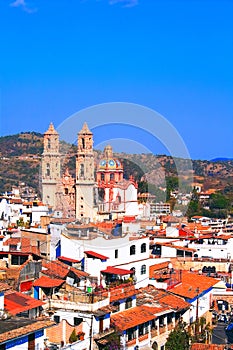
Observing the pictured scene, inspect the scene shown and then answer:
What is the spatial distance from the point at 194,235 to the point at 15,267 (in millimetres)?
14105

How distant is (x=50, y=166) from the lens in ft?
146

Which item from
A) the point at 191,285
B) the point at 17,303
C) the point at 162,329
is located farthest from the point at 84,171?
the point at 17,303

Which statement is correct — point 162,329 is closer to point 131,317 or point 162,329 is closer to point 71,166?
point 131,317

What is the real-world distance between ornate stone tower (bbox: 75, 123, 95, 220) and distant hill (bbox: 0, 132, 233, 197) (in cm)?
127

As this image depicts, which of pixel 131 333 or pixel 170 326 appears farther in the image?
pixel 170 326

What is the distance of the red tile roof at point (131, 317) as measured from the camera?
43.2ft

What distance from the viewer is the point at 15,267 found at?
49.9ft

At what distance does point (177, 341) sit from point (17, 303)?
4.06 m

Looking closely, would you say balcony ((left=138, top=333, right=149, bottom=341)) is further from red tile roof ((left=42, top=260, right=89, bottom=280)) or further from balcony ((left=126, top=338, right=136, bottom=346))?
red tile roof ((left=42, top=260, right=89, bottom=280))

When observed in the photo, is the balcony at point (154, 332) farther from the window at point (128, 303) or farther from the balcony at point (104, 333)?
the balcony at point (104, 333)

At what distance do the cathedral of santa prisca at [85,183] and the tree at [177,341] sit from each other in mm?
23537

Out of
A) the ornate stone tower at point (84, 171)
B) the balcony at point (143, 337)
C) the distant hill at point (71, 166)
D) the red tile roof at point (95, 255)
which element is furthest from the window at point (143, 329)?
the distant hill at point (71, 166)

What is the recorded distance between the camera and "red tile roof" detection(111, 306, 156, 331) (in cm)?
1316

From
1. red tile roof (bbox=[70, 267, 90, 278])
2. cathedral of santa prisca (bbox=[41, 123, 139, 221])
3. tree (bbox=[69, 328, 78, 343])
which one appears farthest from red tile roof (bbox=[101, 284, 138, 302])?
cathedral of santa prisca (bbox=[41, 123, 139, 221])
